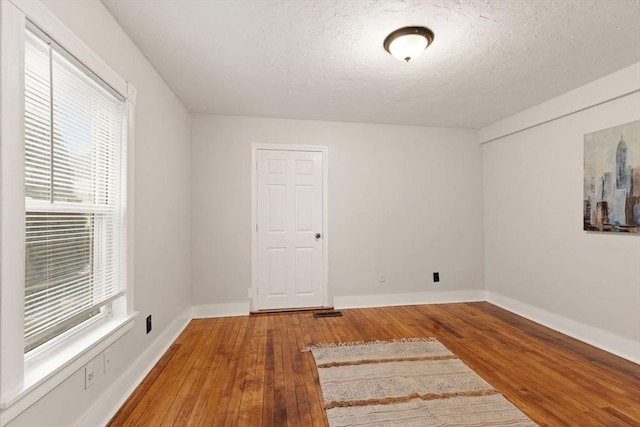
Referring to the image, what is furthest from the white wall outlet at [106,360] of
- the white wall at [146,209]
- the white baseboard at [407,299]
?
the white baseboard at [407,299]

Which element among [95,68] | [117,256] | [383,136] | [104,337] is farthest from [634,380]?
[95,68]

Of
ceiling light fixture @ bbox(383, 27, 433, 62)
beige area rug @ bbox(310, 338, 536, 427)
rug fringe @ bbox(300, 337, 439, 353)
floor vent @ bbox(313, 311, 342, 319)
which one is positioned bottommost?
floor vent @ bbox(313, 311, 342, 319)

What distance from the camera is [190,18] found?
6.15 ft

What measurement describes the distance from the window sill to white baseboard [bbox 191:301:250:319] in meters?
1.83

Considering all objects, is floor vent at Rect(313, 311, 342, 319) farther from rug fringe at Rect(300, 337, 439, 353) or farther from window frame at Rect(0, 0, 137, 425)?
window frame at Rect(0, 0, 137, 425)

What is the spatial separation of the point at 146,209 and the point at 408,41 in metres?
2.27

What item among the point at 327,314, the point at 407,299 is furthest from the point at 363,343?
the point at 407,299

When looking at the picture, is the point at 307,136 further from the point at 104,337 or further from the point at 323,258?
the point at 104,337

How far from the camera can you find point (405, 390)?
6.75 feet

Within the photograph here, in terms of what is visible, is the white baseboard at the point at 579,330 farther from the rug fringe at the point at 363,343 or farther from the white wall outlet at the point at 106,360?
the white wall outlet at the point at 106,360

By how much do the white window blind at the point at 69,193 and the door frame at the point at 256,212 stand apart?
1863 mm

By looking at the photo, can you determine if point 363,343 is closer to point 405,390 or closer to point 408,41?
point 405,390

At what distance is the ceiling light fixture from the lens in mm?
1952

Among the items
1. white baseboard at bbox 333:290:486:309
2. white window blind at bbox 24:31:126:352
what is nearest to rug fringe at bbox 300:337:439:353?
white baseboard at bbox 333:290:486:309
